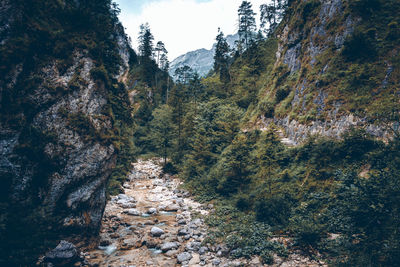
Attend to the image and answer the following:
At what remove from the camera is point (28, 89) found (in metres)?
8.58

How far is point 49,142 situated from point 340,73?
19680 millimetres

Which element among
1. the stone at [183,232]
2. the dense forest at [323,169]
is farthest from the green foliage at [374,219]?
the stone at [183,232]

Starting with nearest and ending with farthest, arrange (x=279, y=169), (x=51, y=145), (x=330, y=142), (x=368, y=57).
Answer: (x=51, y=145), (x=330, y=142), (x=368, y=57), (x=279, y=169)

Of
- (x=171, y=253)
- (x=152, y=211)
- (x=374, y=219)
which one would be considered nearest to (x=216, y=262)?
(x=171, y=253)

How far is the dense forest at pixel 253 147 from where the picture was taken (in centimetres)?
696

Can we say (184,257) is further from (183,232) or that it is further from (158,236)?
(158,236)

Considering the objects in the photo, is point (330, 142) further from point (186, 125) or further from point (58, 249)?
point (186, 125)

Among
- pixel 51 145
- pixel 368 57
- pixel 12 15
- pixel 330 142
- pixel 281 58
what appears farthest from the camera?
pixel 281 58

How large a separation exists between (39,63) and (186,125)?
70.5ft

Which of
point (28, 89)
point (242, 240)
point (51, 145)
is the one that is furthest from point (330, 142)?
point (28, 89)

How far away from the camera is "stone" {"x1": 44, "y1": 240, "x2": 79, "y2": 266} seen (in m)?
8.00

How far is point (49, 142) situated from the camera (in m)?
8.86

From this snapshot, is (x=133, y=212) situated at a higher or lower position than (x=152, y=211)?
higher

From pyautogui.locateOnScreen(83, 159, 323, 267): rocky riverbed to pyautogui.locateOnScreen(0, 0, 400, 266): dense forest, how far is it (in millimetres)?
792
